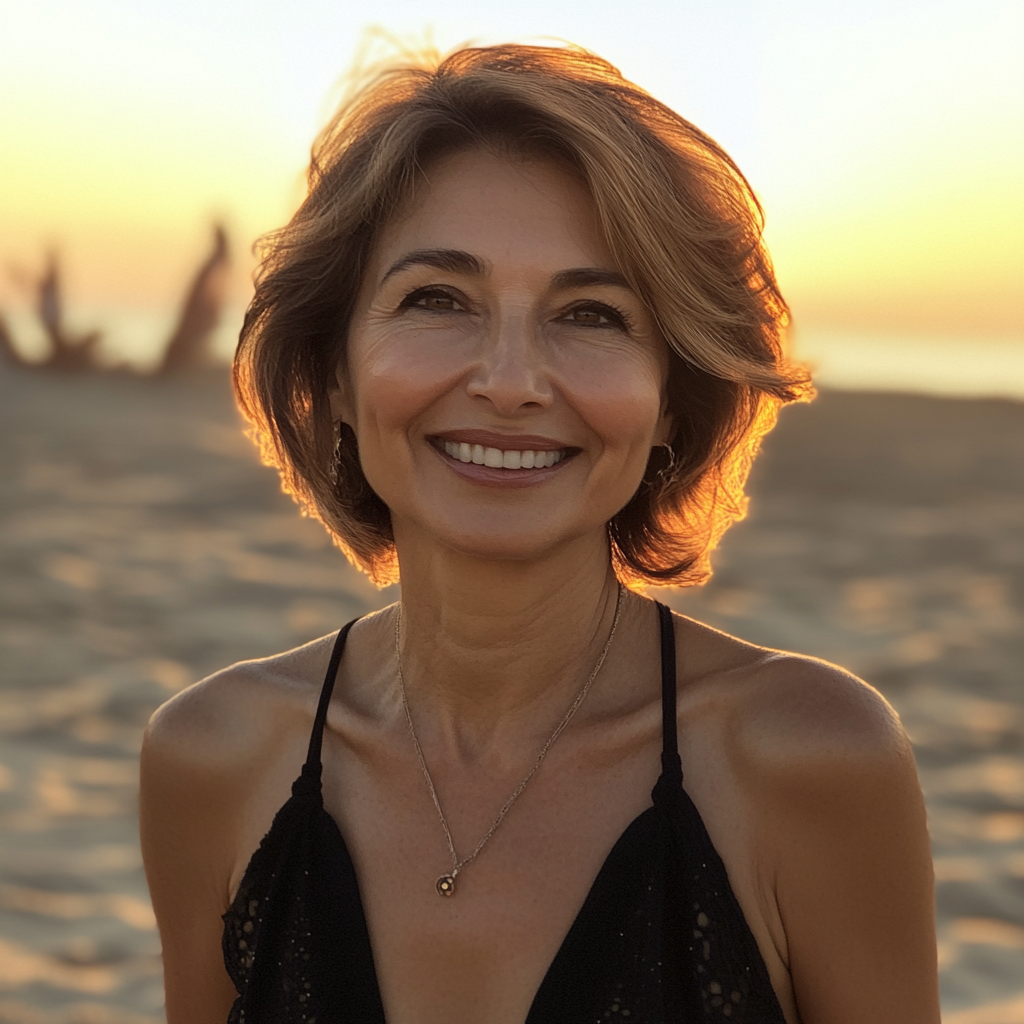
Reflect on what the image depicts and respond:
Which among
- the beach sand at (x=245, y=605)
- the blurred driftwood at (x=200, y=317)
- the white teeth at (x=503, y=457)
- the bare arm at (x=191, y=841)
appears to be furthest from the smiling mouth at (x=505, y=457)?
the blurred driftwood at (x=200, y=317)

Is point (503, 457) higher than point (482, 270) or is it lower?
lower

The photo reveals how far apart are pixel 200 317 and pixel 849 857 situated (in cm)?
1505

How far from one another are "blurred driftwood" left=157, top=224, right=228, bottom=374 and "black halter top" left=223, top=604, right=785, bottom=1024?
13.9m

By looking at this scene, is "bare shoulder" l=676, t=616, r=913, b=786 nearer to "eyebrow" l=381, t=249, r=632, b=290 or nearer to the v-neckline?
the v-neckline

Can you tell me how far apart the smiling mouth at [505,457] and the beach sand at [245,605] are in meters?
3.28

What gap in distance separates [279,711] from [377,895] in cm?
47

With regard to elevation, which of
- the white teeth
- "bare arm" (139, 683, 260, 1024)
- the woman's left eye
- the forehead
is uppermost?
the forehead

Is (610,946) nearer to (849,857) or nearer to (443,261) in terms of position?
(849,857)

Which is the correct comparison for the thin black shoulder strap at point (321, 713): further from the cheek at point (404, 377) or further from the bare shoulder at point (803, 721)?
the bare shoulder at point (803, 721)

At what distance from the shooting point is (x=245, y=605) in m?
9.59

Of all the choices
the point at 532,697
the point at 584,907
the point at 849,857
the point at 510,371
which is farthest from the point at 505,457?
the point at 849,857

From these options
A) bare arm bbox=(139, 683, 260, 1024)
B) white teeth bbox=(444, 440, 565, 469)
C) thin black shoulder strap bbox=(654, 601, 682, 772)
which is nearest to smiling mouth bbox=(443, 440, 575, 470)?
white teeth bbox=(444, 440, 565, 469)

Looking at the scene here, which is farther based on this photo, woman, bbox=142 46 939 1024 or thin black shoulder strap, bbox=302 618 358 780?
thin black shoulder strap, bbox=302 618 358 780

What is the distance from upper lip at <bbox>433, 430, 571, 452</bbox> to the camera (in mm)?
2510
